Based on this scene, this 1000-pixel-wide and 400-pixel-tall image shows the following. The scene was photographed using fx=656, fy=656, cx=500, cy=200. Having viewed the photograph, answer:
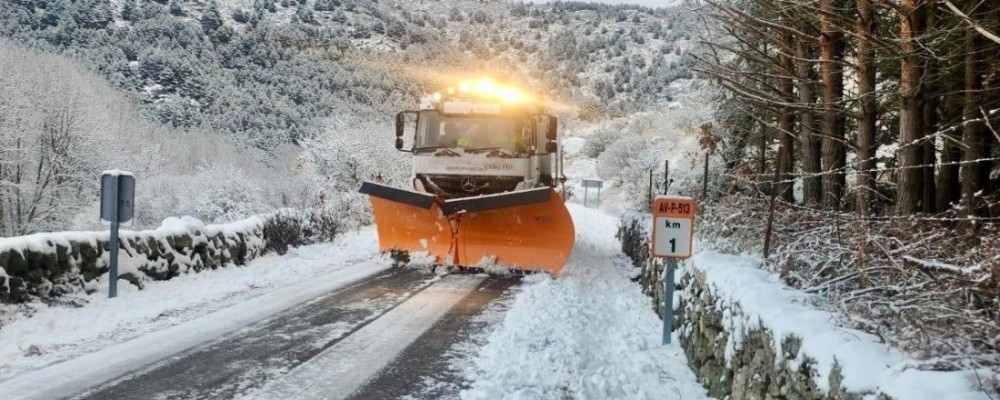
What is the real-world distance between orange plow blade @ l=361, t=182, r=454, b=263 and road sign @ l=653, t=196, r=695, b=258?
4.65m

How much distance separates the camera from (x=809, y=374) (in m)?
2.95

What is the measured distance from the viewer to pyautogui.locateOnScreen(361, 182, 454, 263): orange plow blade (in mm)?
10242

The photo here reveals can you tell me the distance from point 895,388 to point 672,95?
76287 mm

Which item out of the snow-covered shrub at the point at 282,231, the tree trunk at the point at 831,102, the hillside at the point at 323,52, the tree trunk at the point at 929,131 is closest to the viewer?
the tree trunk at the point at 929,131

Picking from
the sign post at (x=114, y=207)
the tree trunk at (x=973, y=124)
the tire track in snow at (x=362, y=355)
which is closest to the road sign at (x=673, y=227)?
the tire track in snow at (x=362, y=355)

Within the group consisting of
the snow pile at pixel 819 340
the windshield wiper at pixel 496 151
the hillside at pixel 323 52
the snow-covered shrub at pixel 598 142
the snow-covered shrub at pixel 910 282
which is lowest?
the snow pile at pixel 819 340

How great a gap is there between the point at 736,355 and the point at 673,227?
200 centimetres

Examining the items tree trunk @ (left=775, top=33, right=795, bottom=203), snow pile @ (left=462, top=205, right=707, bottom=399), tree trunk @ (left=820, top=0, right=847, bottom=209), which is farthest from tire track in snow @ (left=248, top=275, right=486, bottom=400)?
tree trunk @ (left=775, top=33, right=795, bottom=203)

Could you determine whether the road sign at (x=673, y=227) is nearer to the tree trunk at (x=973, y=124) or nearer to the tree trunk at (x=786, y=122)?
the tree trunk at (x=973, y=124)

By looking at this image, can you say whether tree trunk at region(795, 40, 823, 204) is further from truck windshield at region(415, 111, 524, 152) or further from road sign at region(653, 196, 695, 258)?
road sign at region(653, 196, 695, 258)

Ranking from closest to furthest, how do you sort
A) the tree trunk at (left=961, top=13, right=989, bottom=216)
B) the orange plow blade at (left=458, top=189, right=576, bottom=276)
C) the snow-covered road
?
1. the snow-covered road
2. the tree trunk at (left=961, top=13, right=989, bottom=216)
3. the orange plow blade at (left=458, top=189, right=576, bottom=276)

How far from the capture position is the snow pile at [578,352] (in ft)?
15.5

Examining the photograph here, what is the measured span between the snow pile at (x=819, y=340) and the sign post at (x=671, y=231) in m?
0.61

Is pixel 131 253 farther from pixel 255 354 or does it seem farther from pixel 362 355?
pixel 362 355
